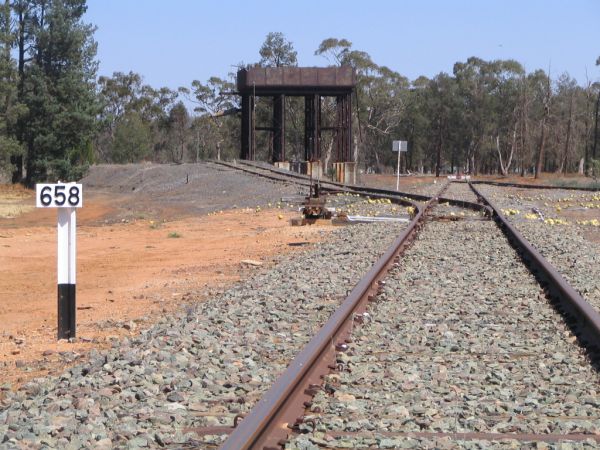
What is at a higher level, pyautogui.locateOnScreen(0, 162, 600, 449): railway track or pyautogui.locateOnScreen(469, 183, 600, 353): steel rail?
pyautogui.locateOnScreen(469, 183, 600, 353): steel rail

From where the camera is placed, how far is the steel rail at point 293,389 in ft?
14.9

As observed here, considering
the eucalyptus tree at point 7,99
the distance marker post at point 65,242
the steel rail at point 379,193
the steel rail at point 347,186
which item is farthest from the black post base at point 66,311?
the eucalyptus tree at point 7,99

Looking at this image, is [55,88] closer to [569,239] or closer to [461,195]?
[461,195]

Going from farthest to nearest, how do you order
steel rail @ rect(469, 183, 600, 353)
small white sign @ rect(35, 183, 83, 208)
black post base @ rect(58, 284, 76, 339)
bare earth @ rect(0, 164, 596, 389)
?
1. bare earth @ rect(0, 164, 596, 389)
2. black post base @ rect(58, 284, 76, 339)
3. small white sign @ rect(35, 183, 83, 208)
4. steel rail @ rect(469, 183, 600, 353)

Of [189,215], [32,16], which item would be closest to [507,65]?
[32,16]

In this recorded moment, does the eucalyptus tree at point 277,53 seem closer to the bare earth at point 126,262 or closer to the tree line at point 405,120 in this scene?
the tree line at point 405,120

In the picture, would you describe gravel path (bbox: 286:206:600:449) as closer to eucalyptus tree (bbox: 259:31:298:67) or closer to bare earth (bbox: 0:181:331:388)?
bare earth (bbox: 0:181:331:388)

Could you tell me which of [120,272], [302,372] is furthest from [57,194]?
[120,272]

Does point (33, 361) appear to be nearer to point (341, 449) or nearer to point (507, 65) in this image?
point (341, 449)

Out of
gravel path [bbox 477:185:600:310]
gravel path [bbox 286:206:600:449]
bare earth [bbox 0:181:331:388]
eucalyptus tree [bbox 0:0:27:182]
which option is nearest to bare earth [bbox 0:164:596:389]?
bare earth [bbox 0:181:331:388]

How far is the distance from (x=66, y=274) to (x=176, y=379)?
2903 mm

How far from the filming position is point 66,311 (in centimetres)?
855

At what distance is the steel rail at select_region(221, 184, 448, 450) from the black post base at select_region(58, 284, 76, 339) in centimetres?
232

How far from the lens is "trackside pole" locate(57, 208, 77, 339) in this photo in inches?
335
